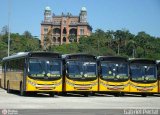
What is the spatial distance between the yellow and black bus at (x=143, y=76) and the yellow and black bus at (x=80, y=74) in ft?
8.93

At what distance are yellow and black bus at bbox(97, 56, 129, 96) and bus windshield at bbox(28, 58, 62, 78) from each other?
341 cm

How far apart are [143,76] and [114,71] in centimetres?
198

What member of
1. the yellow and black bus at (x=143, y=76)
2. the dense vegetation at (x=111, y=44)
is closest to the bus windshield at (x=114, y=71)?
the yellow and black bus at (x=143, y=76)

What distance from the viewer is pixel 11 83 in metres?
32.6

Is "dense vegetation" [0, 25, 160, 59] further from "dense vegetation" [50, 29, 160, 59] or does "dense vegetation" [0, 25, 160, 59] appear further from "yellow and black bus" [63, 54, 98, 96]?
"yellow and black bus" [63, 54, 98, 96]

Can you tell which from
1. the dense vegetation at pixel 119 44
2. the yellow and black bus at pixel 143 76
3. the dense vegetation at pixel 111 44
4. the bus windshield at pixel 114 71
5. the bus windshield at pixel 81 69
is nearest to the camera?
the bus windshield at pixel 81 69

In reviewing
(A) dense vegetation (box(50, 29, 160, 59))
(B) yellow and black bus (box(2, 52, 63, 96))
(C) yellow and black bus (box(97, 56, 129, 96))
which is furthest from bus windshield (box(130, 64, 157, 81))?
(A) dense vegetation (box(50, 29, 160, 59))

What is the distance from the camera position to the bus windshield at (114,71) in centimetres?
3064

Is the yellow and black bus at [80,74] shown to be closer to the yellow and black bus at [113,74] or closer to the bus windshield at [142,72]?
the yellow and black bus at [113,74]

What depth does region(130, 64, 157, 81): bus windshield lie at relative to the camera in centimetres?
3139

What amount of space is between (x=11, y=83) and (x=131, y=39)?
4822 inches

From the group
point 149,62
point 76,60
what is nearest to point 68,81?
point 76,60

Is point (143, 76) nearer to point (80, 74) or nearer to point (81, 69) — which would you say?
point (81, 69)

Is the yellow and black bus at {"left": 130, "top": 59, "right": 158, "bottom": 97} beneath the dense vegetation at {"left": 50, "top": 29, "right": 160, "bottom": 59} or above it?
beneath
